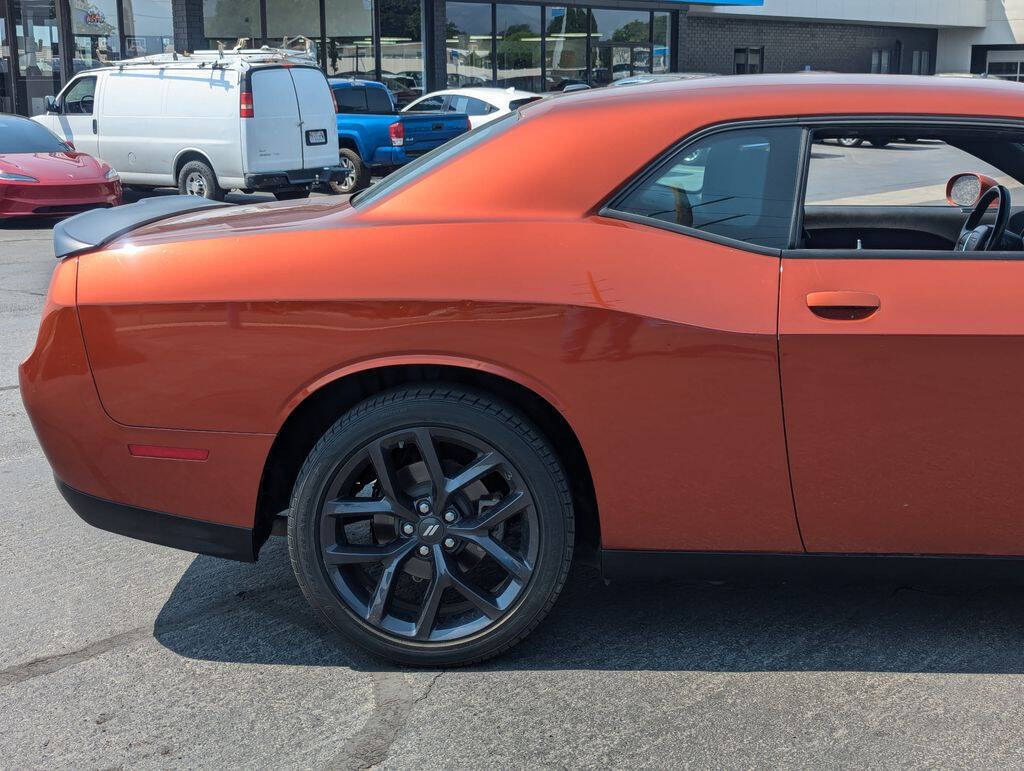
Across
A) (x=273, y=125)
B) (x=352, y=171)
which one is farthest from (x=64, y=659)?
(x=352, y=171)

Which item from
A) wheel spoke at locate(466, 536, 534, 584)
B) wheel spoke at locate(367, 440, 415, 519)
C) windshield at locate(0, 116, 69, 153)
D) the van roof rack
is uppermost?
the van roof rack

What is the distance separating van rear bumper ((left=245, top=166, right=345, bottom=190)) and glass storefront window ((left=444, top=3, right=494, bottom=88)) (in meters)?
13.9

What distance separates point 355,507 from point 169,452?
555 millimetres

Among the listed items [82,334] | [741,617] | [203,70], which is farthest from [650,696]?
[203,70]

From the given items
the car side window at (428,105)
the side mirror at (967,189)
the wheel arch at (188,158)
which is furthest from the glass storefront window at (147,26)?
the side mirror at (967,189)

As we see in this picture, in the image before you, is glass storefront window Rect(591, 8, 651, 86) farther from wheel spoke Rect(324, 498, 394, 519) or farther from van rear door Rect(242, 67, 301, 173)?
wheel spoke Rect(324, 498, 394, 519)

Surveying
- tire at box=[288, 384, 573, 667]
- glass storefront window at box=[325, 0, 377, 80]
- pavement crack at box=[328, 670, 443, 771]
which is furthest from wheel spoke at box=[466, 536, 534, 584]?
glass storefront window at box=[325, 0, 377, 80]

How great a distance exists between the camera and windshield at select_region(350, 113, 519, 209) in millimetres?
3443

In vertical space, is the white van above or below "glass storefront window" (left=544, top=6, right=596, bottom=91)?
below

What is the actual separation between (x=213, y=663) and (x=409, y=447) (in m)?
0.85

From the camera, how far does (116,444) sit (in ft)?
11.1

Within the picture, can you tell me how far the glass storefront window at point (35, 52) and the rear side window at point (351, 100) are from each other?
1122cm

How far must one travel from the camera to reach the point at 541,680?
10.8 feet

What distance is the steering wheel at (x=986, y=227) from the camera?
367 centimetres
